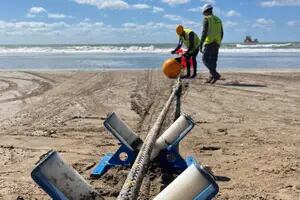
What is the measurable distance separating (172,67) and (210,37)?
4.55ft

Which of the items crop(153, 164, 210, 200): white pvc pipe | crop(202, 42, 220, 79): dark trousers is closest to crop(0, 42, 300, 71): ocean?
crop(202, 42, 220, 79): dark trousers

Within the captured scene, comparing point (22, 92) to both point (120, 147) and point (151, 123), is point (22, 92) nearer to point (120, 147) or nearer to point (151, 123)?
point (151, 123)

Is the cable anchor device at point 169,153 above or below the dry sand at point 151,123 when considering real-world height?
above

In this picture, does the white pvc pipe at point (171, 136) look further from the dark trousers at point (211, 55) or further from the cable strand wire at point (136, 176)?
the dark trousers at point (211, 55)

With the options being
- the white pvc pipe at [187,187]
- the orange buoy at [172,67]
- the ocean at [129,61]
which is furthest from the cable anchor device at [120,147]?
the ocean at [129,61]

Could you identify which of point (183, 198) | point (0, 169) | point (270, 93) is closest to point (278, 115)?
point (270, 93)

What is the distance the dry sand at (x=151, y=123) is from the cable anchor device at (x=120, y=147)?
0.35ft

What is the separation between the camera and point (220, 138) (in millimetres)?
7027

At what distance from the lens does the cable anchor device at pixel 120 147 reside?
521cm

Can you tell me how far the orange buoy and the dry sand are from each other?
1.11 ft

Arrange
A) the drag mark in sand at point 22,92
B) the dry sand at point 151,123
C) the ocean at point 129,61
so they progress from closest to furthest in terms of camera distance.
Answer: the dry sand at point 151,123, the drag mark in sand at point 22,92, the ocean at point 129,61

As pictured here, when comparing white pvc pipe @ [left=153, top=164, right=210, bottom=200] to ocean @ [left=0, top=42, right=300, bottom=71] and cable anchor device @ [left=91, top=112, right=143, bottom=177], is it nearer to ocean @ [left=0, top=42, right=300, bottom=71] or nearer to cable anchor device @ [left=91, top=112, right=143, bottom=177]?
cable anchor device @ [left=91, top=112, right=143, bottom=177]

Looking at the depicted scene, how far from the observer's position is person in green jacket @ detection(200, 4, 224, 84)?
13805mm

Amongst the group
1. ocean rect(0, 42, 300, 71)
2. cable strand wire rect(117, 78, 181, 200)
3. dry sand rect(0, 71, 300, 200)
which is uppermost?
cable strand wire rect(117, 78, 181, 200)
